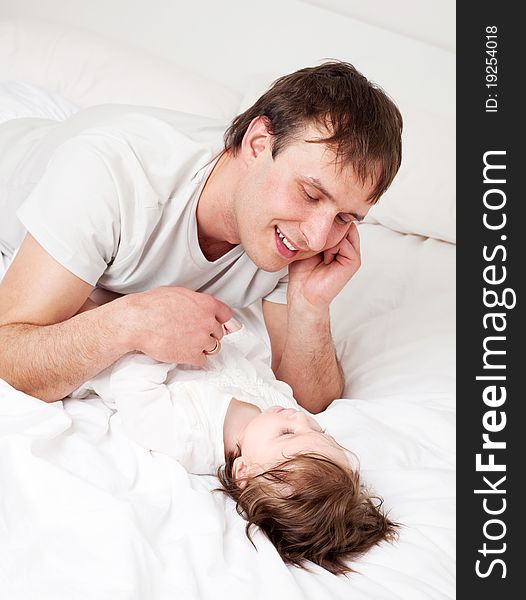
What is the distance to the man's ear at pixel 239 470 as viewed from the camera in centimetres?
152

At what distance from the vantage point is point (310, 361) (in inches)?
77.8

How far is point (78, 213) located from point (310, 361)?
647 millimetres

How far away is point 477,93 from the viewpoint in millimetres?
2182

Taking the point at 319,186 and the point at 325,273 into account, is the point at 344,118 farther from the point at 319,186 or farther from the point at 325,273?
the point at 325,273

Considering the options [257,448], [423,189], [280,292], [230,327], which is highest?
[423,189]

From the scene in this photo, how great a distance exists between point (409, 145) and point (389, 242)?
34 centimetres

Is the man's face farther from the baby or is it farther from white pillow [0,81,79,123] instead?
white pillow [0,81,79,123]

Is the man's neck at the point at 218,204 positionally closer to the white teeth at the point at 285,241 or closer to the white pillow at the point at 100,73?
the white teeth at the point at 285,241

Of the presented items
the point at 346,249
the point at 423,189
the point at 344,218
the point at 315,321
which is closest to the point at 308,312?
the point at 315,321

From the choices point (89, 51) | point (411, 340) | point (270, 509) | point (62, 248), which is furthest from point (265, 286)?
→ point (89, 51)

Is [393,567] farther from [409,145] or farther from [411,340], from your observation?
[409,145]

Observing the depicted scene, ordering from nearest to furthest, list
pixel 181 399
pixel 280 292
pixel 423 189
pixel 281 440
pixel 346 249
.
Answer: pixel 281 440
pixel 181 399
pixel 346 249
pixel 280 292
pixel 423 189

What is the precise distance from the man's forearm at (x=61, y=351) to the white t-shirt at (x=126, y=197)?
0.42 feet

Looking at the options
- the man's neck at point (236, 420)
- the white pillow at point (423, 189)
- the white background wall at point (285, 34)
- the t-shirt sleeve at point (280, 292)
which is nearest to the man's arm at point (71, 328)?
the man's neck at point (236, 420)
